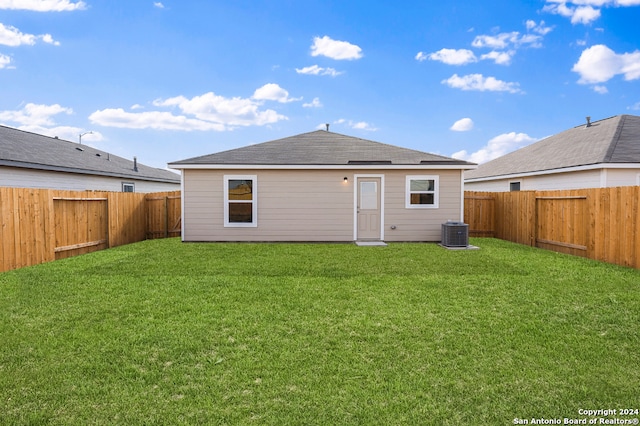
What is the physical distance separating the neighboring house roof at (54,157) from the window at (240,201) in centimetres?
746

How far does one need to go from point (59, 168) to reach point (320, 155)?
10651 mm

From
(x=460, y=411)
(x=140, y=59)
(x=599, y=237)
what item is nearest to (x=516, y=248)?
(x=599, y=237)

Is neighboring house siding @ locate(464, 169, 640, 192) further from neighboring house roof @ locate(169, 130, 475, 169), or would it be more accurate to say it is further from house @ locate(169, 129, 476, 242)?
house @ locate(169, 129, 476, 242)

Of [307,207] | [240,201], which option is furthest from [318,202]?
[240,201]

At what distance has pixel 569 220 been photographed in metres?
9.95

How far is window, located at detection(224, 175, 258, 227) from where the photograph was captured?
39.9ft

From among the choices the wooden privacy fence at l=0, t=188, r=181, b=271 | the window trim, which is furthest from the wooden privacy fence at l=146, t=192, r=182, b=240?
the window trim

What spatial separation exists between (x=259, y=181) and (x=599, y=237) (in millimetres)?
9771

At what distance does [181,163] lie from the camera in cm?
1191

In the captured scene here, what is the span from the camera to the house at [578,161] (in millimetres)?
12250

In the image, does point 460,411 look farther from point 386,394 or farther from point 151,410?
point 151,410

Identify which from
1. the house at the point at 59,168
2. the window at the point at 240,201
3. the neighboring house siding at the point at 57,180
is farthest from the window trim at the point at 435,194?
the neighboring house siding at the point at 57,180
